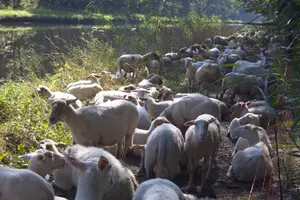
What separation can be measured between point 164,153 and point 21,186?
1861mm

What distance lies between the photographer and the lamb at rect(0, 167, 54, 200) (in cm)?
372

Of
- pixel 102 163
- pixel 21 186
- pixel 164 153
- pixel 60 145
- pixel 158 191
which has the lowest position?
pixel 60 145

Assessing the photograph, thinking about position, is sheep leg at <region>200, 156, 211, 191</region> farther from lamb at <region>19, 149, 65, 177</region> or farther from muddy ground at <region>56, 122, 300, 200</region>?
lamb at <region>19, 149, 65, 177</region>

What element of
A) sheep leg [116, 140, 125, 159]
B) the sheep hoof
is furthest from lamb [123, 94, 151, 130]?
the sheep hoof

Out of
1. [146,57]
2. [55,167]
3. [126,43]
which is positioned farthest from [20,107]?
[126,43]

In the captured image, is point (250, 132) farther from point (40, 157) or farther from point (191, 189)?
point (40, 157)

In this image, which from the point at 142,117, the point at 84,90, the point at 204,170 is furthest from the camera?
the point at 84,90

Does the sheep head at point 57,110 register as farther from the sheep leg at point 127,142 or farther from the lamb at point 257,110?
the lamb at point 257,110

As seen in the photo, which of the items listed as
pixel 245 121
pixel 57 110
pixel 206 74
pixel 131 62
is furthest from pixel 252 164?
pixel 131 62

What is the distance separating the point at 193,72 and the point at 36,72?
386cm

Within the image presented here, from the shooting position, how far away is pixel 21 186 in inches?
147

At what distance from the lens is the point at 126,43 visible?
15211mm

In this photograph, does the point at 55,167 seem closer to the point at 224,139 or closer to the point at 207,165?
the point at 207,165

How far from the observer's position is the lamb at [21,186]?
3.72 metres
